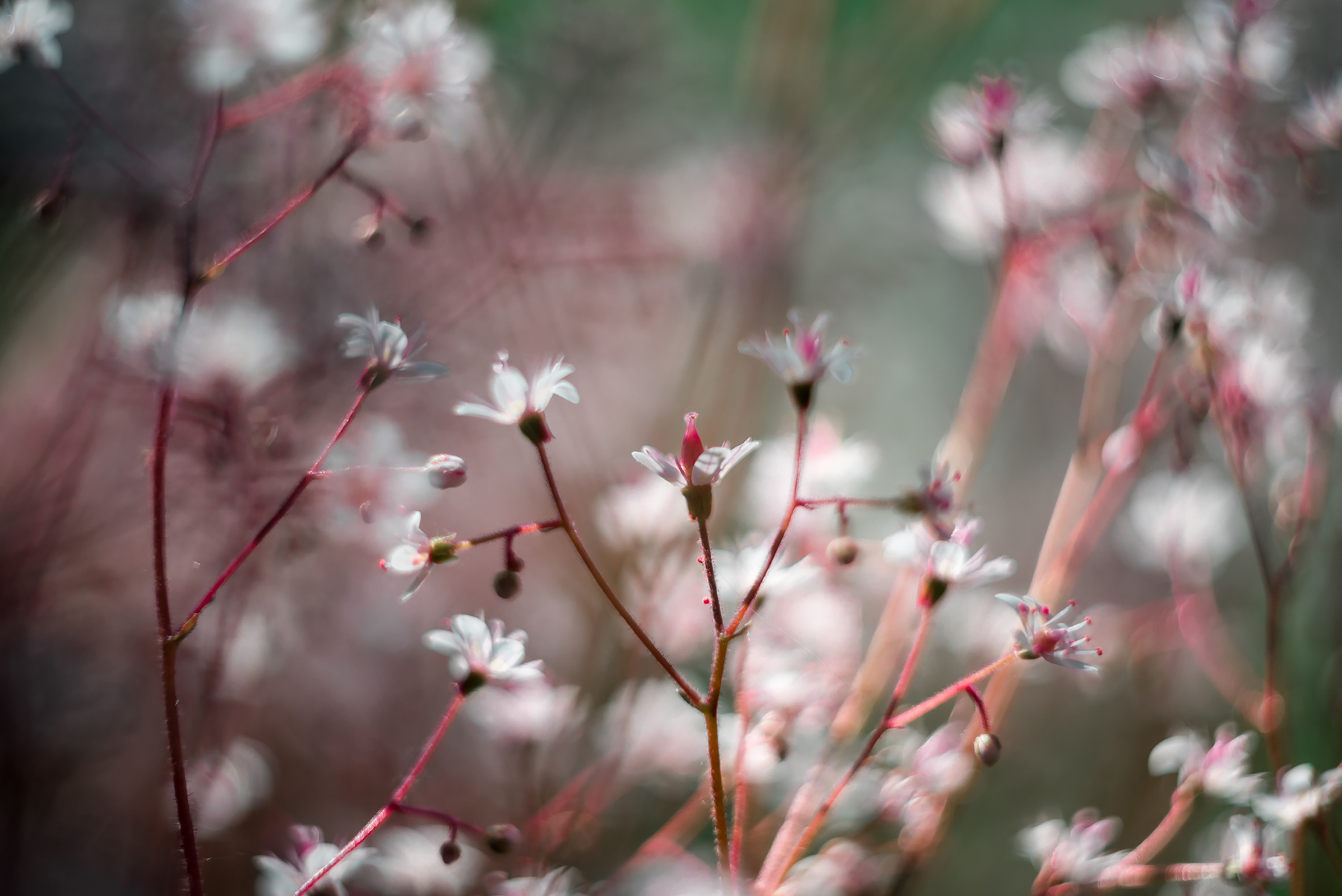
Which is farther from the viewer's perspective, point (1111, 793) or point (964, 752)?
point (1111, 793)

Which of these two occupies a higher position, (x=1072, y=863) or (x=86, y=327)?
(x=86, y=327)

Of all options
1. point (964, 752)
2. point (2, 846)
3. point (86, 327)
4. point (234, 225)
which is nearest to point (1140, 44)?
point (964, 752)

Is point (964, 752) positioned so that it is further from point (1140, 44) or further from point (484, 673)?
point (1140, 44)

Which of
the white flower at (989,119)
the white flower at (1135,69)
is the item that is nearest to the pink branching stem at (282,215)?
the white flower at (989,119)

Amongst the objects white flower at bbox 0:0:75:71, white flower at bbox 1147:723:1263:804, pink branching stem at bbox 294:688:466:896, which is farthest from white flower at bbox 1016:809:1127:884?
white flower at bbox 0:0:75:71

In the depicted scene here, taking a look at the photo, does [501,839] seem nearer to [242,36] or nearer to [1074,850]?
[1074,850]

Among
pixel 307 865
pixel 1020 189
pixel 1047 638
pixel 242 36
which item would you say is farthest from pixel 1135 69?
pixel 307 865

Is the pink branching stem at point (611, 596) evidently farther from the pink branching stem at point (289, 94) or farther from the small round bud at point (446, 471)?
the pink branching stem at point (289, 94)
